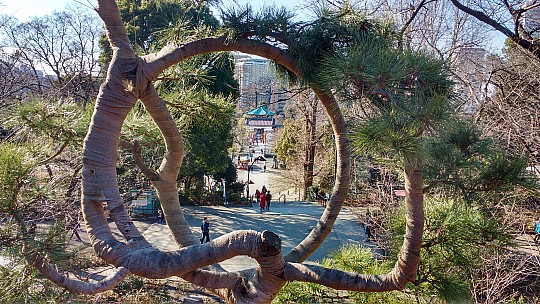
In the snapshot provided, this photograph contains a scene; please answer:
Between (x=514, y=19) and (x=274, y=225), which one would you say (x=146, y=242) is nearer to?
(x=514, y=19)

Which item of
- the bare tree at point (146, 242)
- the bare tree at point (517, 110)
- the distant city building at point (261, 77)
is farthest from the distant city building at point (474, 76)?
the bare tree at point (146, 242)

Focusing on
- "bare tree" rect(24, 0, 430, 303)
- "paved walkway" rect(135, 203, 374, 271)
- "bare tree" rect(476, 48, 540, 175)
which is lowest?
"paved walkway" rect(135, 203, 374, 271)

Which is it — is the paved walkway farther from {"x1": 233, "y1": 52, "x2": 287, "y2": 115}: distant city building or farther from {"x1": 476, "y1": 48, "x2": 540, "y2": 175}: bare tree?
{"x1": 476, "y1": 48, "x2": 540, "y2": 175}: bare tree

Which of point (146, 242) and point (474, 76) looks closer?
point (146, 242)

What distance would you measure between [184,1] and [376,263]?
2301mm

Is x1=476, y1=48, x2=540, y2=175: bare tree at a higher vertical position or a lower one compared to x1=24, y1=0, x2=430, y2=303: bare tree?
higher

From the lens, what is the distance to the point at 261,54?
162cm

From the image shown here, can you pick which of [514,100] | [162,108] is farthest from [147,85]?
[514,100]

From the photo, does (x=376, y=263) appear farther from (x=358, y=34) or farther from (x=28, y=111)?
(x=28, y=111)

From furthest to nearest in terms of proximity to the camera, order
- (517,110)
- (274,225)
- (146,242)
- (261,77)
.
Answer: (274,225), (261,77), (517,110), (146,242)

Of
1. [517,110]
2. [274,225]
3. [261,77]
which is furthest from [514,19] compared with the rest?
[274,225]

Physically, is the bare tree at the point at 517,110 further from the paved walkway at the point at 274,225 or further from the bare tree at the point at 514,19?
the paved walkway at the point at 274,225

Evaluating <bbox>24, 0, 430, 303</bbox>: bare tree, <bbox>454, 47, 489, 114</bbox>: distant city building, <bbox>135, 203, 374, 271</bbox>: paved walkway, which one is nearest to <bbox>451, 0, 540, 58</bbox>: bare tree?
<bbox>454, 47, 489, 114</bbox>: distant city building

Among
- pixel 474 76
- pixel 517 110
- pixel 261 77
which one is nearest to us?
pixel 517 110
